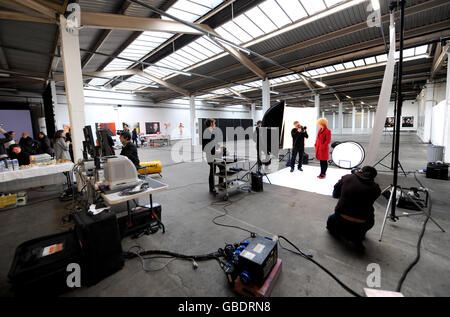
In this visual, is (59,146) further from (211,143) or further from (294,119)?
(294,119)

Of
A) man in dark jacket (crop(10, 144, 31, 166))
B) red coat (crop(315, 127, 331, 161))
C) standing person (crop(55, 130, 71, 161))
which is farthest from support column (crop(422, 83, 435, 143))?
man in dark jacket (crop(10, 144, 31, 166))

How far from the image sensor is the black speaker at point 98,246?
174 centimetres

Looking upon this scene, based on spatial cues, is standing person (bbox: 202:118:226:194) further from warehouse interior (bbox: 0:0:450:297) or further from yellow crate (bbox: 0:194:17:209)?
yellow crate (bbox: 0:194:17:209)

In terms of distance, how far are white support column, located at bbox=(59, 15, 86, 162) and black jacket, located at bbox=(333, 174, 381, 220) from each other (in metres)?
4.87

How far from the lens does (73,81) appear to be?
4.23 metres

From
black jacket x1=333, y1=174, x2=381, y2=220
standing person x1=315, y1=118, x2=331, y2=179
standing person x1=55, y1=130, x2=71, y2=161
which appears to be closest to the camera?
black jacket x1=333, y1=174, x2=381, y2=220

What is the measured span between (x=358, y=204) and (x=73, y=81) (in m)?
5.60

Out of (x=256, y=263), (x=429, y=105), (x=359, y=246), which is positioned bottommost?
(x=359, y=246)

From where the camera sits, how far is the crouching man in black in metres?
2.10

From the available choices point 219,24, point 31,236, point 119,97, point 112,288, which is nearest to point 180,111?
point 119,97

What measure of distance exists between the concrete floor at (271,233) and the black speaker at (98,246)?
0.10 meters

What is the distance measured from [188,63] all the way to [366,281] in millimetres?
9291

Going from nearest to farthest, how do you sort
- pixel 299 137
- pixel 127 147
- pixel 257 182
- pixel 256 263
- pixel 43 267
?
pixel 256 263
pixel 43 267
pixel 127 147
pixel 257 182
pixel 299 137

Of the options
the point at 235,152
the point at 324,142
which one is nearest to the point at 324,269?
the point at 324,142
